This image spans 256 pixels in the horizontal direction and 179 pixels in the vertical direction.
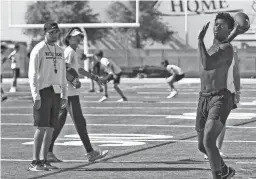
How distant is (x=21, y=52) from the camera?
51.0 metres

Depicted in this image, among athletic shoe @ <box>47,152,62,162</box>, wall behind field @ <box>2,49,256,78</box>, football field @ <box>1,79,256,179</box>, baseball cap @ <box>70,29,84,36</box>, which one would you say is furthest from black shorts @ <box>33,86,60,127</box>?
wall behind field @ <box>2,49,256,78</box>

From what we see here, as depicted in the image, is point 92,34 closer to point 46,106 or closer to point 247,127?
point 247,127

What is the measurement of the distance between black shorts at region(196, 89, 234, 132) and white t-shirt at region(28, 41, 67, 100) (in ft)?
6.90

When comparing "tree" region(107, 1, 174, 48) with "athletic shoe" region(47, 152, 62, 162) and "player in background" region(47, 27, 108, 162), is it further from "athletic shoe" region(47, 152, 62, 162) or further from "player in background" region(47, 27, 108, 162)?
"athletic shoe" region(47, 152, 62, 162)

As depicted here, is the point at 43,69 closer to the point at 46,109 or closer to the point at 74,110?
the point at 46,109

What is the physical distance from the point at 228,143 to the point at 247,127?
8.42ft

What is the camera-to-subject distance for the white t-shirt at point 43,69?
9245 millimetres

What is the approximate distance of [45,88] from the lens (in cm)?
936

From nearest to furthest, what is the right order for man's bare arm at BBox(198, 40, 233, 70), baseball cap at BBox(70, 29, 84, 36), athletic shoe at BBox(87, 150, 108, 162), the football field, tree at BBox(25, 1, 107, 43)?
man's bare arm at BBox(198, 40, 233, 70)
the football field
athletic shoe at BBox(87, 150, 108, 162)
baseball cap at BBox(70, 29, 84, 36)
tree at BBox(25, 1, 107, 43)

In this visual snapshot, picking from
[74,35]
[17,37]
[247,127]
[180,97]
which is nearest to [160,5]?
[17,37]

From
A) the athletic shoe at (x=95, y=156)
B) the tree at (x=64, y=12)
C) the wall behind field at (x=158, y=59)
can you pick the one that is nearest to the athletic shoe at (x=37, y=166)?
the athletic shoe at (x=95, y=156)

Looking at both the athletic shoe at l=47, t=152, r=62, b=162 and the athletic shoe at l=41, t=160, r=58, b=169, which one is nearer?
the athletic shoe at l=41, t=160, r=58, b=169

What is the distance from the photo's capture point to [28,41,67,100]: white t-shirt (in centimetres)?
925

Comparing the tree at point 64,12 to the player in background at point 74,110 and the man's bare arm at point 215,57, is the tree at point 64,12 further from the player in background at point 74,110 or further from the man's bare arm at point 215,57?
the man's bare arm at point 215,57
